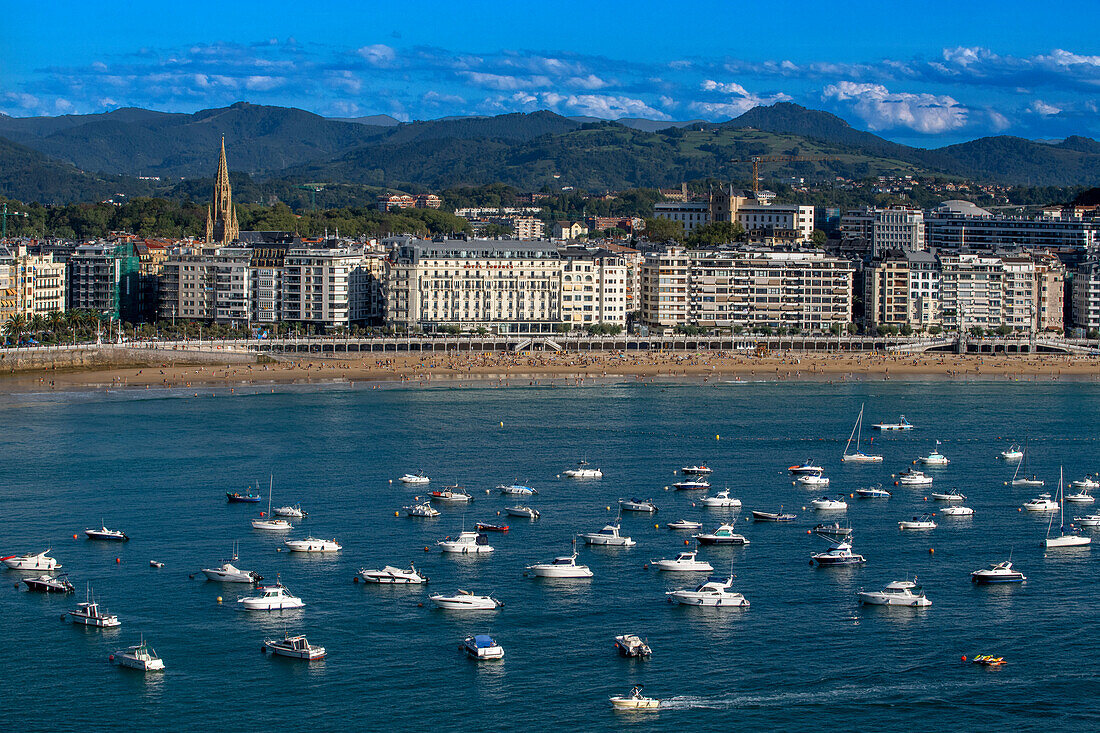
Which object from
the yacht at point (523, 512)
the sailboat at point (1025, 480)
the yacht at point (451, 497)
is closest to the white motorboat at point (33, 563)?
the yacht at point (451, 497)

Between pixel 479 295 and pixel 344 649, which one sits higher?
pixel 479 295

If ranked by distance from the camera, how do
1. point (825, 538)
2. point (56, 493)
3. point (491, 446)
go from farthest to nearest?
point (491, 446)
point (56, 493)
point (825, 538)

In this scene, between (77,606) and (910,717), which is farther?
(77,606)

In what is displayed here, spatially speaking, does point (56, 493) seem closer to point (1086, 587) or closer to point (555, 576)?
point (555, 576)

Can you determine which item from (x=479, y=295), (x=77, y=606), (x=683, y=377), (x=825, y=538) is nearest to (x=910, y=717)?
(x=825, y=538)

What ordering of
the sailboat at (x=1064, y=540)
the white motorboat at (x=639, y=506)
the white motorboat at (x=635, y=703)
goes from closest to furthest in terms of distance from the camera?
the white motorboat at (x=635, y=703), the sailboat at (x=1064, y=540), the white motorboat at (x=639, y=506)

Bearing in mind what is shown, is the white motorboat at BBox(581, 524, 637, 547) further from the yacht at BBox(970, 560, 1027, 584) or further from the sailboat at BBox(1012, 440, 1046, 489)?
the sailboat at BBox(1012, 440, 1046, 489)

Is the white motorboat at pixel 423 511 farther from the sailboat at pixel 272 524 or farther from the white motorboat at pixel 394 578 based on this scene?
the white motorboat at pixel 394 578
